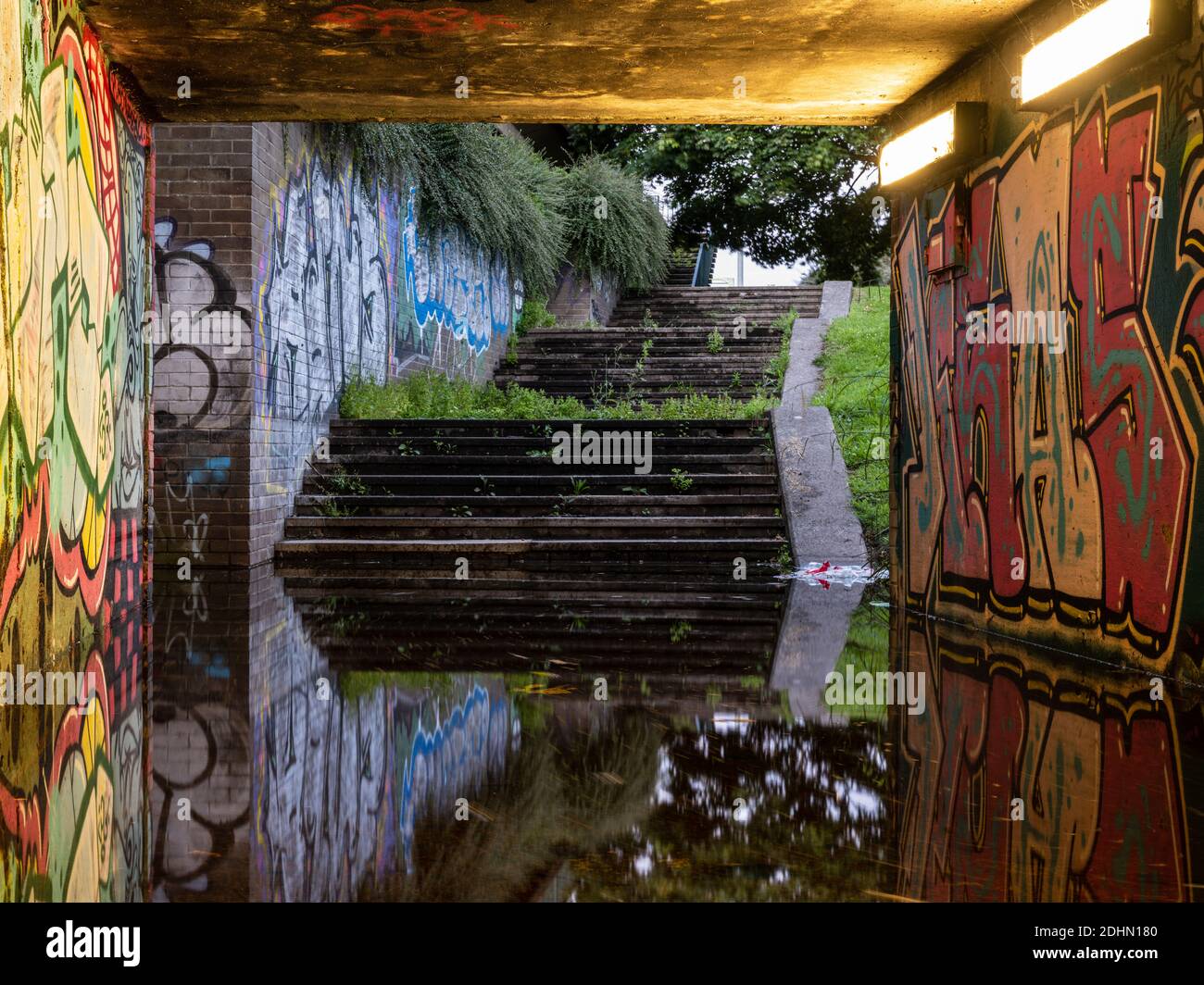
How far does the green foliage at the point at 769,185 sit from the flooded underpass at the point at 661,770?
23242mm

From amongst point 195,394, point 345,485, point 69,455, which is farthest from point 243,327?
point 69,455

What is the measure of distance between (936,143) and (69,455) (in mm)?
4927

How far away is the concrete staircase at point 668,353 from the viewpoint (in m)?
16.5

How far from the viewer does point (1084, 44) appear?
5.25 m

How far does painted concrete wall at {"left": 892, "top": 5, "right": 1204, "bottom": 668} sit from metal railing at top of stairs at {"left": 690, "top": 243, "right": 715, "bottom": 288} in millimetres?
17445

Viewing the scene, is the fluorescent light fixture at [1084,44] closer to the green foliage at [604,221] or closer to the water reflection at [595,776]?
the water reflection at [595,776]

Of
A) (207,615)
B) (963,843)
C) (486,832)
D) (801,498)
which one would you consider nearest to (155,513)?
(207,615)

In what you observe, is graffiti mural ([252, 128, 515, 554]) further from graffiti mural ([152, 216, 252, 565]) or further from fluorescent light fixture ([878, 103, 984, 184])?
fluorescent light fixture ([878, 103, 984, 184])

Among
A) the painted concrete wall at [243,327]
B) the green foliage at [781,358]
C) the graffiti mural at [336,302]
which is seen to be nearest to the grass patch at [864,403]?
the green foliage at [781,358]

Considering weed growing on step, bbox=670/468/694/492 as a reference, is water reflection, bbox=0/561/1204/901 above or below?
below

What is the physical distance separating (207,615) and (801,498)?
17.0ft

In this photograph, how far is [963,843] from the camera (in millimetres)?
3012

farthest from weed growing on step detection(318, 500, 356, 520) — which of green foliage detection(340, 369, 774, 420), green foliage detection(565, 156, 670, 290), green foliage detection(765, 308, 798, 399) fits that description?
green foliage detection(565, 156, 670, 290)

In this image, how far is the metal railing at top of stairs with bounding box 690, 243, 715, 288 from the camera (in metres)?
25.2
